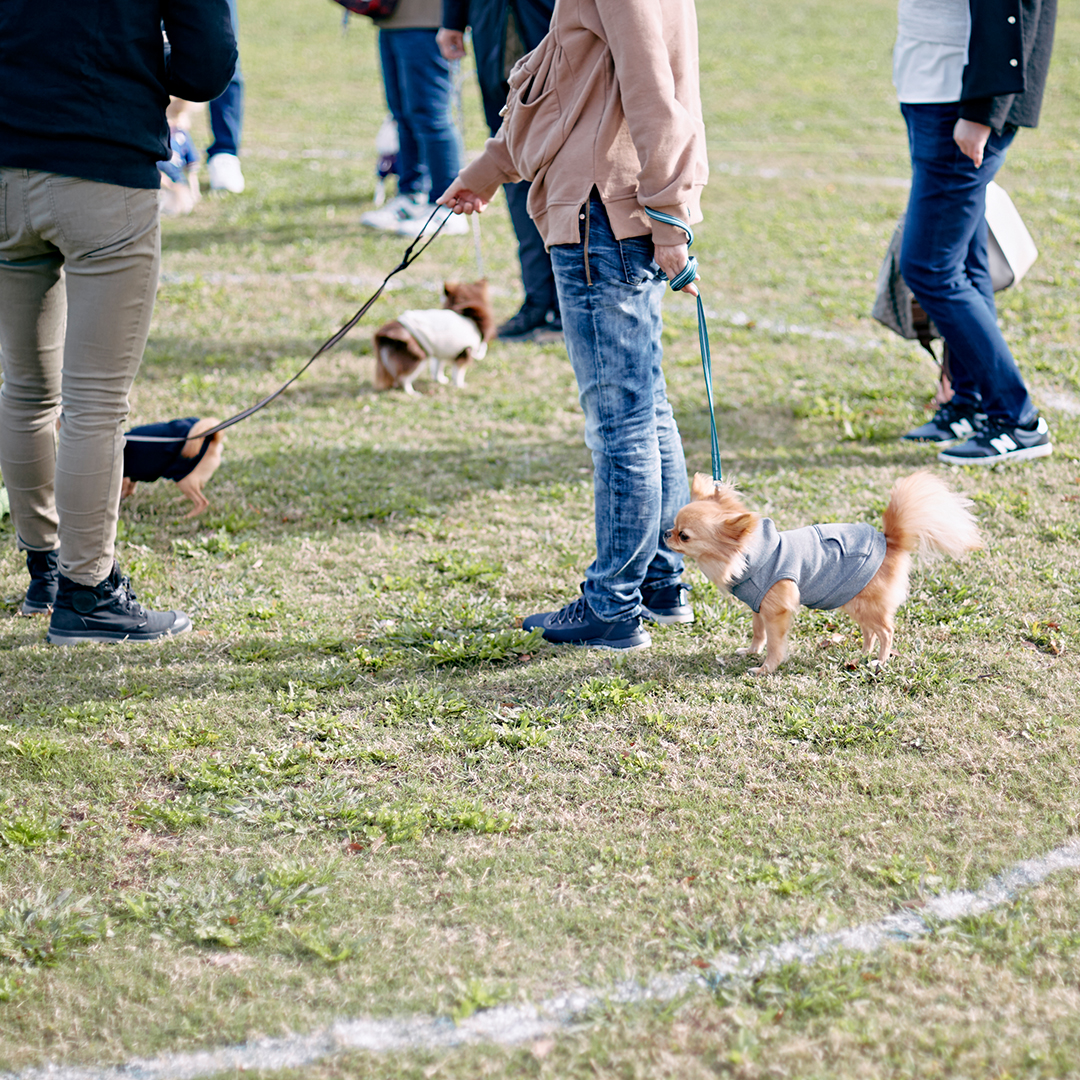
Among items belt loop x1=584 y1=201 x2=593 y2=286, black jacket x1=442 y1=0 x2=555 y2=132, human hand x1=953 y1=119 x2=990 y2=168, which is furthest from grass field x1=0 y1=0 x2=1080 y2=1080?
black jacket x1=442 y1=0 x2=555 y2=132

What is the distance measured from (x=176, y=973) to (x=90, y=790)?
76cm

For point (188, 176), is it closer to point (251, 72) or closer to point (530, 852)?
point (251, 72)

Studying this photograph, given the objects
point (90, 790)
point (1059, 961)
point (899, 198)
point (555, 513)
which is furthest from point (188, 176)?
point (1059, 961)

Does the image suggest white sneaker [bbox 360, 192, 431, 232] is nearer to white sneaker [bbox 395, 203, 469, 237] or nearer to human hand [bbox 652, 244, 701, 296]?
white sneaker [bbox 395, 203, 469, 237]

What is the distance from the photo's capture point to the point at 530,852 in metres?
2.54

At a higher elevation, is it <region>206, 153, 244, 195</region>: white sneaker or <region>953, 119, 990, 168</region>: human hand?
<region>953, 119, 990, 168</region>: human hand

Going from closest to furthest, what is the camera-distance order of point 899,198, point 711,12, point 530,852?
point 530,852
point 899,198
point 711,12

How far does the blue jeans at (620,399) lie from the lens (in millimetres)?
2982

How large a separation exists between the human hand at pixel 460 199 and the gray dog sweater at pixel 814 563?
1.32m

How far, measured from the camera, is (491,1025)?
205 centimetres

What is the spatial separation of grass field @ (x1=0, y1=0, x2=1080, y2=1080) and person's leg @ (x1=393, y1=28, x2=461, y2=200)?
253 cm

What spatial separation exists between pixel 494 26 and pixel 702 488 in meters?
3.76

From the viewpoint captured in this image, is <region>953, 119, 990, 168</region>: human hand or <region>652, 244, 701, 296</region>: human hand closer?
<region>652, 244, 701, 296</region>: human hand

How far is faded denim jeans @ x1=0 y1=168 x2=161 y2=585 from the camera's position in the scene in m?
2.96
